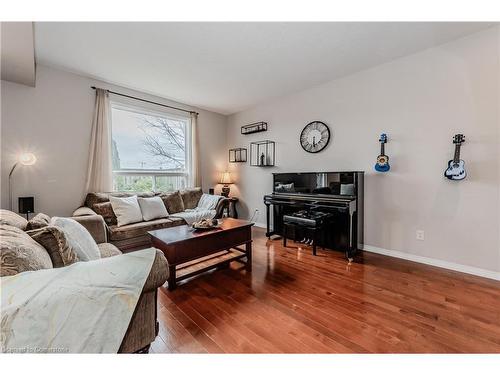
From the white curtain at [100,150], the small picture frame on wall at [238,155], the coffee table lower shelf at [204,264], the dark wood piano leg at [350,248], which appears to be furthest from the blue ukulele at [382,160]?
the white curtain at [100,150]

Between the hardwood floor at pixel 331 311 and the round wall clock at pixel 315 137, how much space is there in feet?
6.47

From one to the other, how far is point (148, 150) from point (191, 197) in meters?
1.23

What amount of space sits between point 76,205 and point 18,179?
28.6 inches

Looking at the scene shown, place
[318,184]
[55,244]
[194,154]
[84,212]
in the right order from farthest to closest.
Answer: [194,154]
[318,184]
[84,212]
[55,244]

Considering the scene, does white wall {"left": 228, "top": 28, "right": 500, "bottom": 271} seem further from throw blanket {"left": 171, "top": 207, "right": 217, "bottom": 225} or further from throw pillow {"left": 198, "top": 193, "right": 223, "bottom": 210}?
throw blanket {"left": 171, "top": 207, "right": 217, "bottom": 225}

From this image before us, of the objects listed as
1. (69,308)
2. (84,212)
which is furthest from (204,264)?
(69,308)

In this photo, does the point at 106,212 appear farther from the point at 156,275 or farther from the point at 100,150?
the point at 156,275

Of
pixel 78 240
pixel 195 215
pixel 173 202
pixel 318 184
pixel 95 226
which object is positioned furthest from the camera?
pixel 173 202

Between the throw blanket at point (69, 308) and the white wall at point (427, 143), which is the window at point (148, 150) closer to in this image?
the white wall at point (427, 143)

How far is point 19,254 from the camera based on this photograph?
1035 millimetres

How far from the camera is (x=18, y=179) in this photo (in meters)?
2.90

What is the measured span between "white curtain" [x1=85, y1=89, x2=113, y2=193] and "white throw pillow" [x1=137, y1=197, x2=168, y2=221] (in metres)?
0.68
